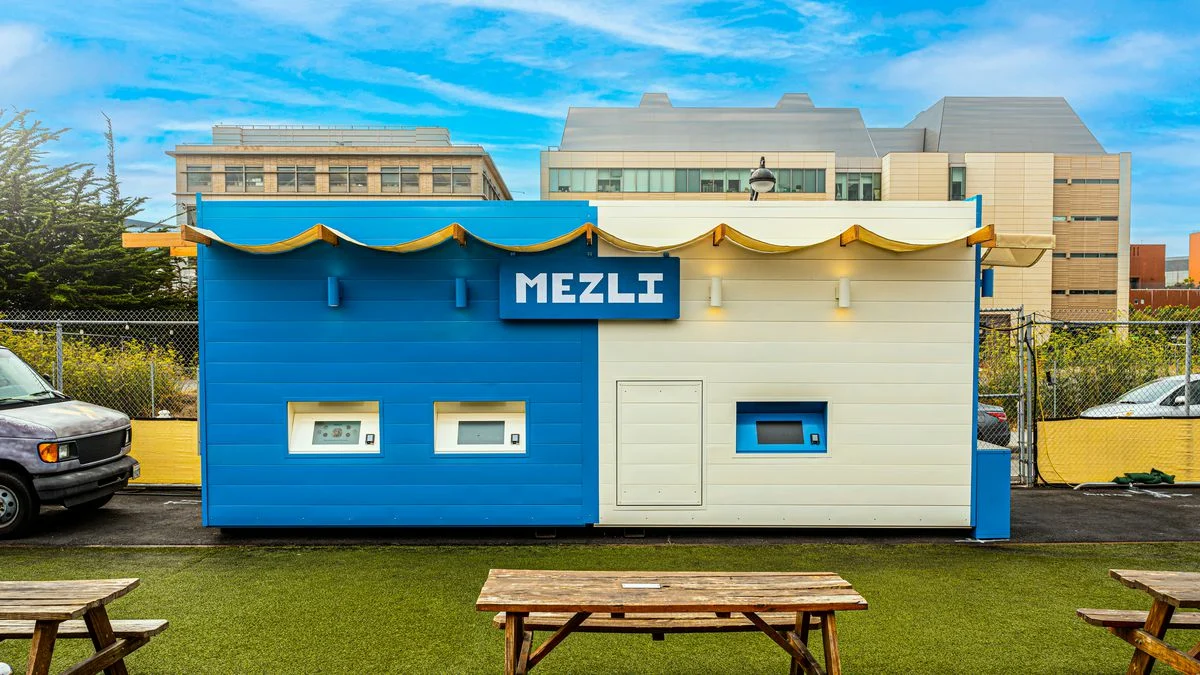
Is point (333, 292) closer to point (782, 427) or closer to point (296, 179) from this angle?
point (782, 427)

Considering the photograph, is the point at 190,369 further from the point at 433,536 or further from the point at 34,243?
the point at 34,243

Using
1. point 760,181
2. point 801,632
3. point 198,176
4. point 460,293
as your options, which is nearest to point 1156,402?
point 760,181

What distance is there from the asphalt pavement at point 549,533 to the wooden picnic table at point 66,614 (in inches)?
121

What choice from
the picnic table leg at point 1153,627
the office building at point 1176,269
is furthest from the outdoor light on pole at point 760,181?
the office building at point 1176,269

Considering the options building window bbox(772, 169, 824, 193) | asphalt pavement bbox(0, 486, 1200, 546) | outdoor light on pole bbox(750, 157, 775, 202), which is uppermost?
building window bbox(772, 169, 824, 193)

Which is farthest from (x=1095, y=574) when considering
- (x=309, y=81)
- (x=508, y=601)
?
(x=309, y=81)

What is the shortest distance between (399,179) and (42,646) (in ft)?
196

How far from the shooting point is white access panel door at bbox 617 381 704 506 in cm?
647

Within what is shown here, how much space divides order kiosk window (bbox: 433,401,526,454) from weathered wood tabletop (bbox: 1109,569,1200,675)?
4600mm

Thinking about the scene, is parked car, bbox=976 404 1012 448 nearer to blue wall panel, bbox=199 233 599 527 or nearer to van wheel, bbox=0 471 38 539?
blue wall panel, bbox=199 233 599 527

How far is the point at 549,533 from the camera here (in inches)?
259

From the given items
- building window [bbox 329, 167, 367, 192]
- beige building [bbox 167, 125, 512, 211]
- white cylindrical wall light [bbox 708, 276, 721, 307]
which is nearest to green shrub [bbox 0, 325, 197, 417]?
white cylindrical wall light [bbox 708, 276, 721, 307]

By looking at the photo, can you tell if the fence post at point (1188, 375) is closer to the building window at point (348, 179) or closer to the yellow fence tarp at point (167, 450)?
the yellow fence tarp at point (167, 450)

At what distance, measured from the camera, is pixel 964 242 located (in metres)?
6.38
